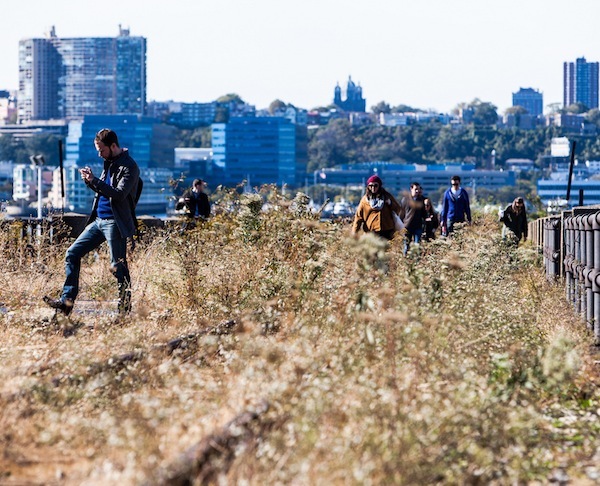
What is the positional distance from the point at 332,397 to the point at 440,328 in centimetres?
172

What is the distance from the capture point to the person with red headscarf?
14.1 m

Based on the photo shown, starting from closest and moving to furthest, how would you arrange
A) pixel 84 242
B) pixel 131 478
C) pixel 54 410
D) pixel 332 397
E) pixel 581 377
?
pixel 131 478 < pixel 332 397 < pixel 54 410 < pixel 581 377 < pixel 84 242

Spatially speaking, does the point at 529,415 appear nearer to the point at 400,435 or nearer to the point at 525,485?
the point at 525,485

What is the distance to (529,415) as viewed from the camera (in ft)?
21.9

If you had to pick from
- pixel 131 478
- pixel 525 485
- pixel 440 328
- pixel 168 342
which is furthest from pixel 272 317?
pixel 131 478

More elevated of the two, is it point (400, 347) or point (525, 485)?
point (400, 347)

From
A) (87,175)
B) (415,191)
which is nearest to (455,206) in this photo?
(415,191)

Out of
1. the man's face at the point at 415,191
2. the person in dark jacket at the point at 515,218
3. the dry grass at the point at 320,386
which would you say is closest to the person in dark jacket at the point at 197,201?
the man's face at the point at 415,191

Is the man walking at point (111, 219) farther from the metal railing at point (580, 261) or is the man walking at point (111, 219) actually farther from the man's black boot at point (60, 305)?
the metal railing at point (580, 261)

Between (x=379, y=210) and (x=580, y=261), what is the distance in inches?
119

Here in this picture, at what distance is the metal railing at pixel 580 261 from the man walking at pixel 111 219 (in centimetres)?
345

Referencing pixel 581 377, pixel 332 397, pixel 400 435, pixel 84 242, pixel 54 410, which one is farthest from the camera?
pixel 84 242

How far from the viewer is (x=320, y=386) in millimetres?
6293

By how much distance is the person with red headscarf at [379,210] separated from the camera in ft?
46.1
